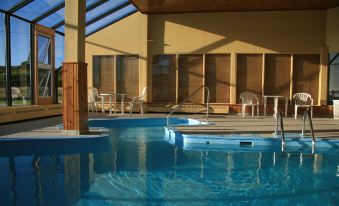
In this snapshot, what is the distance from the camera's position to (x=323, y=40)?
40.4 feet

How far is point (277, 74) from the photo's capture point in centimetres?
1273

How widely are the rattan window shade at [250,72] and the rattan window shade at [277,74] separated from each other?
0.83 ft

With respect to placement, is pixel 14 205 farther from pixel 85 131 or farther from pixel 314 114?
pixel 314 114

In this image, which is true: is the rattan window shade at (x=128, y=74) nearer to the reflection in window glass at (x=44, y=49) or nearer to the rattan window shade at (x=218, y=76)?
the reflection in window glass at (x=44, y=49)

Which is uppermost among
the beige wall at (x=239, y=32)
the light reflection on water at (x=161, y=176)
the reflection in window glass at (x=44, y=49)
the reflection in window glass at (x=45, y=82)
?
the beige wall at (x=239, y=32)

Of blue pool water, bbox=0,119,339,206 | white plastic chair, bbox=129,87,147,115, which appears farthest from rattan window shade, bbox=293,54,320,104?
blue pool water, bbox=0,119,339,206

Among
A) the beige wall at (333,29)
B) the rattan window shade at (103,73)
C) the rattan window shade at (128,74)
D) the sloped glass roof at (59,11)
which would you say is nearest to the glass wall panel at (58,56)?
the sloped glass roof at (59,11)

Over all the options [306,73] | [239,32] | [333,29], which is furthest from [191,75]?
[333,29]

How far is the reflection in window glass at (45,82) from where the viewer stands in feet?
38.4

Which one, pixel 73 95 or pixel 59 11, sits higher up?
pixel 59 11

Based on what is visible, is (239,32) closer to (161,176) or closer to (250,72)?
(250,72)

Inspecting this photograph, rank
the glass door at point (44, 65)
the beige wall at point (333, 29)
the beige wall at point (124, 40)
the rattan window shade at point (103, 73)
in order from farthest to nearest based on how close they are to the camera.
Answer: the rattan window shade at point (103, 73), the beige wall at point (124, 40), the beige wall at point (333, 29), the glass door at point (44, 65)

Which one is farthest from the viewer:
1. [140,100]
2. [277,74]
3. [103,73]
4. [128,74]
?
[103,73]

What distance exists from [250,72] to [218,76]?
117 cm
